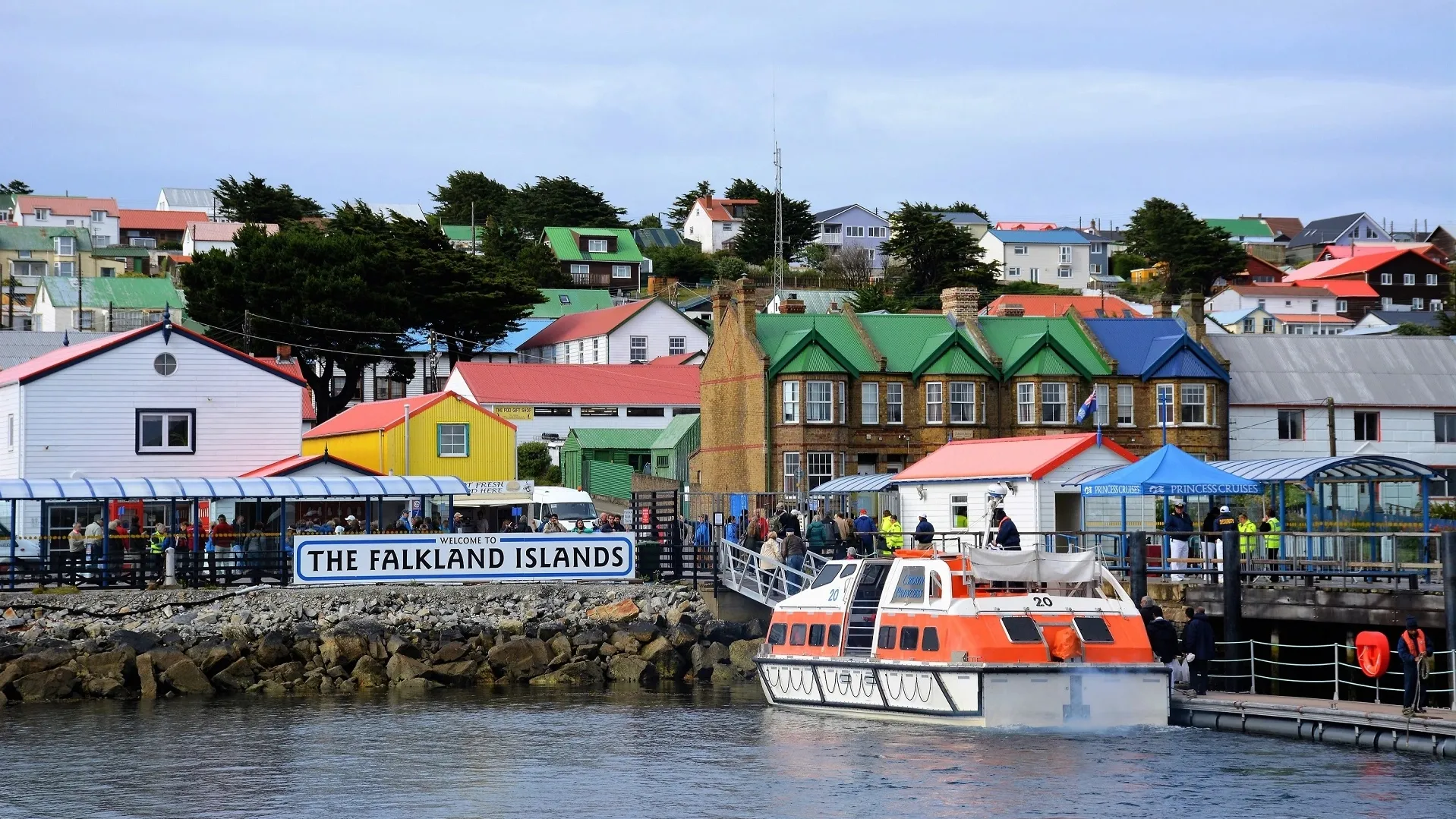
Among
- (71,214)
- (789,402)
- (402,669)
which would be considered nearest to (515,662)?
(402,669)

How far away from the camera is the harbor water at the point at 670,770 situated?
23.7m

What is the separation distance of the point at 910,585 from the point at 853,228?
128m

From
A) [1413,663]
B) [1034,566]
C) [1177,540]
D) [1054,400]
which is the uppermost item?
[1054,400]

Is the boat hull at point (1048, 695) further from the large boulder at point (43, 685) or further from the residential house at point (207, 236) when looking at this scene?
the residential house at point (207, 236)

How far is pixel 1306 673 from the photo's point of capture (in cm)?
3219

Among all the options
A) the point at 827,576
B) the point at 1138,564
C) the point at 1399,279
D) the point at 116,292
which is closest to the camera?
the point at 827,576

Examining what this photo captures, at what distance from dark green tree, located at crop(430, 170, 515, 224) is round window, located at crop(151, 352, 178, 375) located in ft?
351

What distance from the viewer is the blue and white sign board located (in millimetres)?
41875

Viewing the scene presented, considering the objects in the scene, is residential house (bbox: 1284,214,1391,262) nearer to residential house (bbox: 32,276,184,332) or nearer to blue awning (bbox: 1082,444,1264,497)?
residential house (bbox: 32,276,184,332)

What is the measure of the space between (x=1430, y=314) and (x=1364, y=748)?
111460 mm

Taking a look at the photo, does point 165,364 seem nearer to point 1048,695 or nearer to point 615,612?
point 615,612

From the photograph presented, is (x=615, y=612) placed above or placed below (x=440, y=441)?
below

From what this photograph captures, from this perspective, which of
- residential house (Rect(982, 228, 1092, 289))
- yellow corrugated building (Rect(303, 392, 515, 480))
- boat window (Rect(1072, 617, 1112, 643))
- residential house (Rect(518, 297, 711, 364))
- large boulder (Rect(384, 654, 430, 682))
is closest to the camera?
boat window (Rect(1072, 617, 1112, 643))

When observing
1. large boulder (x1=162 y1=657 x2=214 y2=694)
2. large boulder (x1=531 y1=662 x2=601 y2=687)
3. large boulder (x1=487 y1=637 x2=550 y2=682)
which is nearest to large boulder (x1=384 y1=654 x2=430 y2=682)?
large boulder (x1=487 y1=637 x2=550 y2=682)
